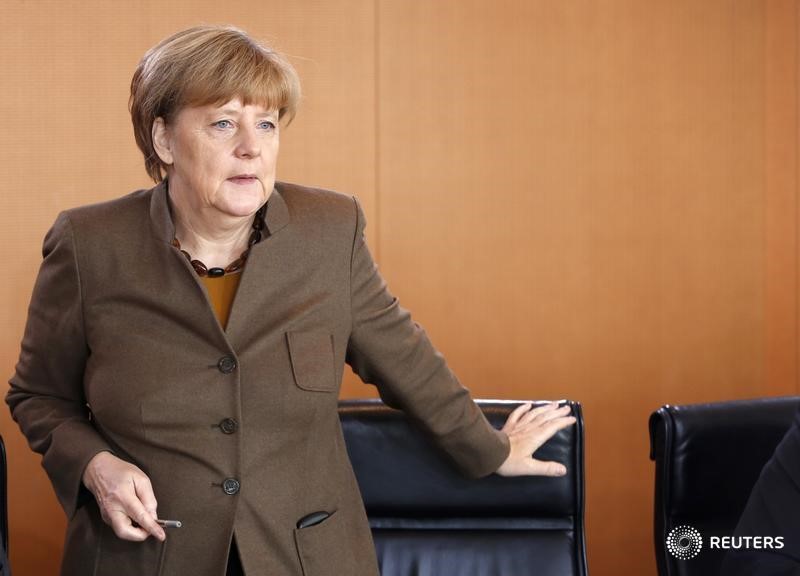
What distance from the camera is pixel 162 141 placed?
1833 millimetres

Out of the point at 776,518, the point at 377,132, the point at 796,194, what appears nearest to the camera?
the point at 776,518

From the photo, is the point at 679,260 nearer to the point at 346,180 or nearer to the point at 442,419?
the point at 346,180

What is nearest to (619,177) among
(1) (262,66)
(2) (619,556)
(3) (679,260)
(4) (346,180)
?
(3) (679,260)

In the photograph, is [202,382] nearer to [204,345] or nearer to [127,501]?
[204,345]

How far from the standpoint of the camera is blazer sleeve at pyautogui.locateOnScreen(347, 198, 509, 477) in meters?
1.94

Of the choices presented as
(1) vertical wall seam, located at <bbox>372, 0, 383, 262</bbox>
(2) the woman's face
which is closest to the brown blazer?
(2) the woman's face

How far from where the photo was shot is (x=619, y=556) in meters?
3.36

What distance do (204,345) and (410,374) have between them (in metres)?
0.39

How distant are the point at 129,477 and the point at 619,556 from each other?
6.67 ft

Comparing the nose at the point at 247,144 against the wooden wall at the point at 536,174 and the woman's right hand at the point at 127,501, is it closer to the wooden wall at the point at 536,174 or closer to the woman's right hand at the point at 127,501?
the woman's right hand at the point at 127,501

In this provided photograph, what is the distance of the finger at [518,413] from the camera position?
208cm

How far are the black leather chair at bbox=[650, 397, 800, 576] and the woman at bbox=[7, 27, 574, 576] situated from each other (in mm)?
552

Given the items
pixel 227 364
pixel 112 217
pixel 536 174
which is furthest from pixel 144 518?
pixel 536 174

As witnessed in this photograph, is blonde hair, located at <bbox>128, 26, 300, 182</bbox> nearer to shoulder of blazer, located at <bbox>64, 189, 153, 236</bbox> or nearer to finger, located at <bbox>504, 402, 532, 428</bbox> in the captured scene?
shoulder of blazer, located at <bbox>64, 189, 153, 236</bbox>
